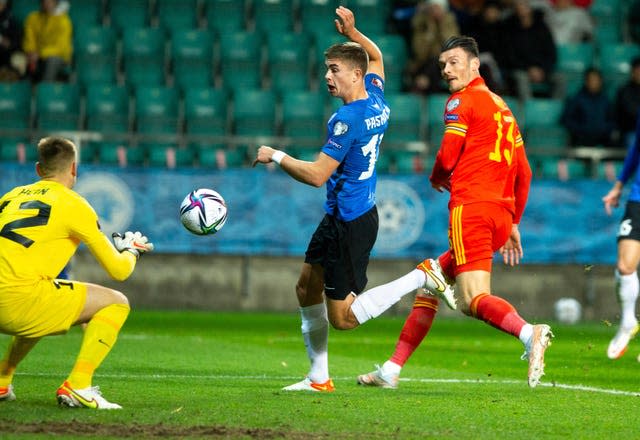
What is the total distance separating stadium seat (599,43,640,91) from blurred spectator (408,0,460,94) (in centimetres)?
265

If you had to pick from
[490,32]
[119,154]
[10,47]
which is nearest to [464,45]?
[119,154]

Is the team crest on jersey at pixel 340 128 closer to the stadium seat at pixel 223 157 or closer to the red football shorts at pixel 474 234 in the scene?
the red football shorts at pixel 474 234

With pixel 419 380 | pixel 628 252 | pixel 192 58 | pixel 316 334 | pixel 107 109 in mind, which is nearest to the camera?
pixel 316 334

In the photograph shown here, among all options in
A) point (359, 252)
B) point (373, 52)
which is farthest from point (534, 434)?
point (373, 52)

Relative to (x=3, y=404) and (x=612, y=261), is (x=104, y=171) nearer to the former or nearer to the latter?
(x=612, y=261)

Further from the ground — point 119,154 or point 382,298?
point 119,154

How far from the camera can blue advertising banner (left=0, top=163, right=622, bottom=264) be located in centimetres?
1523

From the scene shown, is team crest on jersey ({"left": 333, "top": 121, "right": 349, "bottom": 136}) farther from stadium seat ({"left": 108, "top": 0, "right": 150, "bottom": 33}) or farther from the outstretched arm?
stadium seat ({"left": 108, "top": 0, "right": 150, "bottom": 33})

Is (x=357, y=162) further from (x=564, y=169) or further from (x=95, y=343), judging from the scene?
(x=564, y=169)

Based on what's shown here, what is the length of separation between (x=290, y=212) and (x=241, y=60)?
3.37 metres

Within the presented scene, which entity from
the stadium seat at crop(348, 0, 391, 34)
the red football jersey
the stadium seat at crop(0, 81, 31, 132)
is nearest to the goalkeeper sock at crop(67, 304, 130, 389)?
the red football jersey

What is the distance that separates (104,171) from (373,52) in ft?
25.3

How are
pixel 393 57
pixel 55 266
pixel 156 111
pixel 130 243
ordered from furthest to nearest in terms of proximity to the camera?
pixel 393 57
pixel 156 111
pixel 130 243
pixel 55 266

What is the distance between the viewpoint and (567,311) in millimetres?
15664
